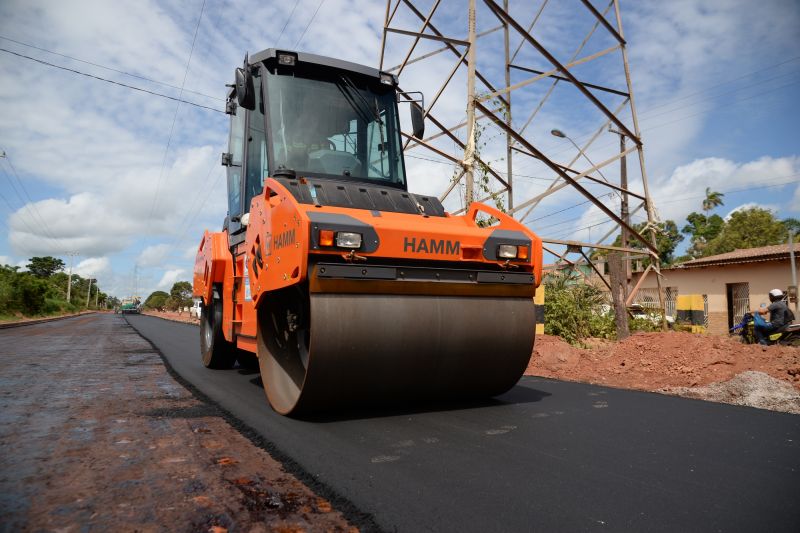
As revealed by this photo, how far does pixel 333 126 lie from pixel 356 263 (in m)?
1.74

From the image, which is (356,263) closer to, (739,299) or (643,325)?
(643,325)

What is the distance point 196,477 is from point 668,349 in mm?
6295

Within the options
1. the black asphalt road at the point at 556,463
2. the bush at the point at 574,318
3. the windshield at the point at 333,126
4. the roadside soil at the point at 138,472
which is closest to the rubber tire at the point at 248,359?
the roadside soil at the point at 138,472

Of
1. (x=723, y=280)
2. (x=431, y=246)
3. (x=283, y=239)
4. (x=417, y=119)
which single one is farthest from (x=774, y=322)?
(x=723, y=280)

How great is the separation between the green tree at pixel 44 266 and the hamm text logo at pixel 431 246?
94.8 meters

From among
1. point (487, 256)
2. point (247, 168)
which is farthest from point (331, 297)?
point (247, 168)

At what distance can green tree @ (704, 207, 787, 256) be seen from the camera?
111ft

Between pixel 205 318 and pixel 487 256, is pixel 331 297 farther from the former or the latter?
pixel 205 318

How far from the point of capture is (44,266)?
84.2 m

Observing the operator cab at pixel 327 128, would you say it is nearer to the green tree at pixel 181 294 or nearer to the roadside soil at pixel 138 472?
the roadside soil at pixel 138 472

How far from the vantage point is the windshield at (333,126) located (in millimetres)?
4561

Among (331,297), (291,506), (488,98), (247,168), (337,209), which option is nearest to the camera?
(291,506)

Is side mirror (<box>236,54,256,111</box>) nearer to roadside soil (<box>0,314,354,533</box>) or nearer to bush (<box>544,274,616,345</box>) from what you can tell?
roadside soil (<box>0,314,354,533</box>)

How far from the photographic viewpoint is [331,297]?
11.3 feet
